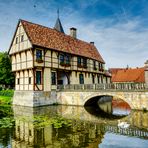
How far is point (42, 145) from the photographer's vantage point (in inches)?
436

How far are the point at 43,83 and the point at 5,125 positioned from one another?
12113 millimetres

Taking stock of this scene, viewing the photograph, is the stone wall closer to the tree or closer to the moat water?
the moat water

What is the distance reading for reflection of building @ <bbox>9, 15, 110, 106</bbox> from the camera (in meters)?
27.0

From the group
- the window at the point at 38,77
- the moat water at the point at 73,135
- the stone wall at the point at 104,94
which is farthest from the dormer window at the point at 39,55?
the moat water at the point at 73,135

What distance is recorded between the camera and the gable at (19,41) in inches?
1083

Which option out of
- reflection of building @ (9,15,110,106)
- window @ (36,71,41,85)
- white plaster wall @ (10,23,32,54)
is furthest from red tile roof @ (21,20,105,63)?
window @ (36,71,41,85)

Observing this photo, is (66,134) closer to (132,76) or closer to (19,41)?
(19,41)

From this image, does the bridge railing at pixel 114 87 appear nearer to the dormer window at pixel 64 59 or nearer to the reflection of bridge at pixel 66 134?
the dormer window at pixel 64 59

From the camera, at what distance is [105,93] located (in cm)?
2406

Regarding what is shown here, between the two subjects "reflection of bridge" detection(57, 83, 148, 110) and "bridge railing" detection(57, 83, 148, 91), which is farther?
"bridge railing" detection(57, 83, 148, 91)

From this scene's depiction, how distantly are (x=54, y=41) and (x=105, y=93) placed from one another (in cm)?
1117

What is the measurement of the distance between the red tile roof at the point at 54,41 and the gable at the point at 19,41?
72cm

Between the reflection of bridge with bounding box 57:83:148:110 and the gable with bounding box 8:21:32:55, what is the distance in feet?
23.8

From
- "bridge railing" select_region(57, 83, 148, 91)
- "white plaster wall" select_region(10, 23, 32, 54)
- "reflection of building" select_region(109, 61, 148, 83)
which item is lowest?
"bridge railing" select_region(57, 83, 148, 91)
